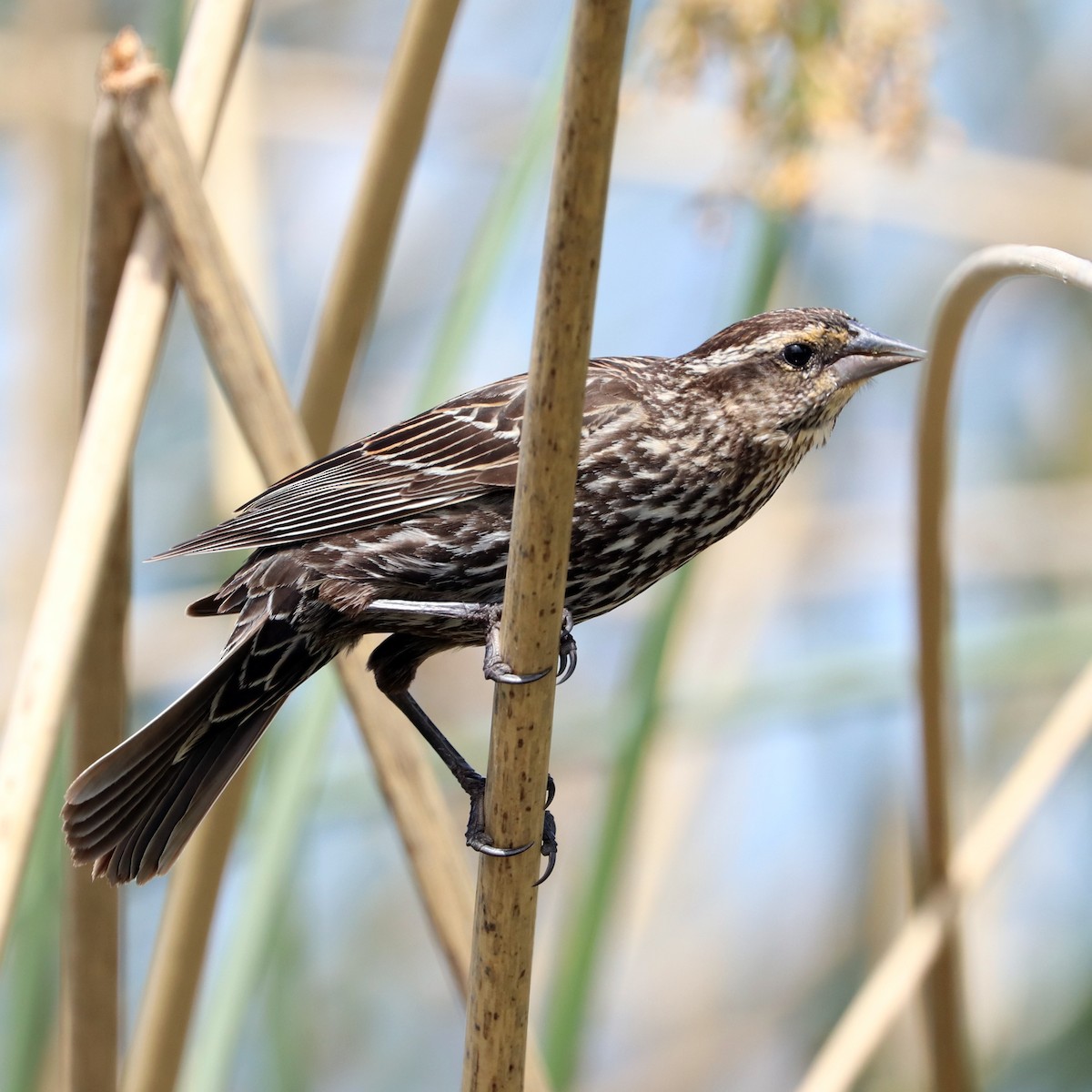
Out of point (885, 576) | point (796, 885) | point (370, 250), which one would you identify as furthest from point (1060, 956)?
point (370, 250)

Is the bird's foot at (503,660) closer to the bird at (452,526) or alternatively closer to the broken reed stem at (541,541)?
the broken reed stem at (541,541)

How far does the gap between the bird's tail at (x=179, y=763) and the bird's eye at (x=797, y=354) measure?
0.76 m

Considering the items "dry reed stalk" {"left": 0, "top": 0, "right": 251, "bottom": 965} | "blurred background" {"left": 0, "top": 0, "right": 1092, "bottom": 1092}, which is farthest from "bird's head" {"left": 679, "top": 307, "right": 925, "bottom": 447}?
"dry reed stalk" {"left": 0, "top": 0, "right": 251, "bottom": 965}

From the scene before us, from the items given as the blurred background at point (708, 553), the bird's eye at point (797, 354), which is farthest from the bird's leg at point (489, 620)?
the blurred background at point (708, 553)

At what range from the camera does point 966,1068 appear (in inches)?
86.6

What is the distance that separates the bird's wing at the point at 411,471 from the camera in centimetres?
187

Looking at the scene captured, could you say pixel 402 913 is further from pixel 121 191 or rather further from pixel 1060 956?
pixel 121 191

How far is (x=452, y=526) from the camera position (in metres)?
1.90

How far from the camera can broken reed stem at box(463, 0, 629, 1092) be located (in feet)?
3.33

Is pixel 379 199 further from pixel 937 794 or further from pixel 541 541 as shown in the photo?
pixel 937 794

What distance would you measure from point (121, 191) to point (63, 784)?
857 mm

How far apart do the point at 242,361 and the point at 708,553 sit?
1.17 meters

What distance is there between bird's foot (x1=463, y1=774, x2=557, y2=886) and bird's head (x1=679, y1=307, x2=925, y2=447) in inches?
22.4

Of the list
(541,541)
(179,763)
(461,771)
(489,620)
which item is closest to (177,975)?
(179,763)
